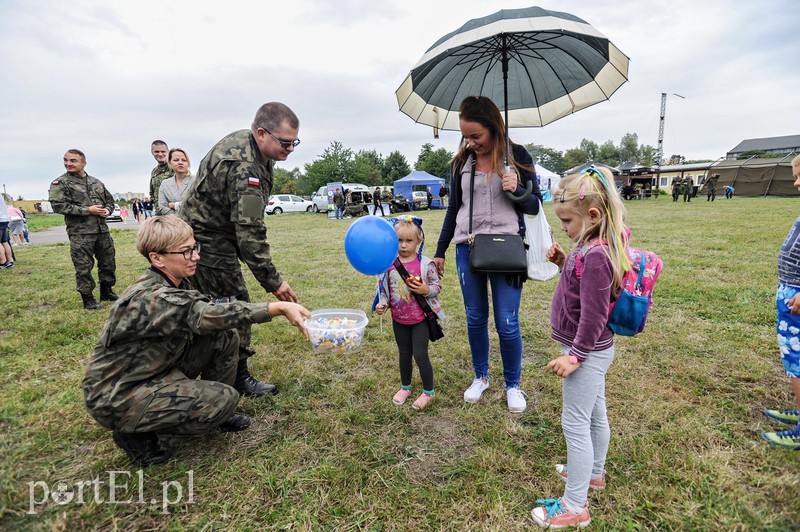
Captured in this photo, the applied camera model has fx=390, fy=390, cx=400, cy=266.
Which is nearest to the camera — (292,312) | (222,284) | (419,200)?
(292,312)

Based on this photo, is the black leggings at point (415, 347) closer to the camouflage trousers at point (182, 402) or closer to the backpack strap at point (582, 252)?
the camouflage trousers at point (182, 402)

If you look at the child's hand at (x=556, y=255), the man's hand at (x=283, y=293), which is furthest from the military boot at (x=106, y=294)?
the child's hand at (x=556, y=255)

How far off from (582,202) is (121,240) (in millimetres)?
15461

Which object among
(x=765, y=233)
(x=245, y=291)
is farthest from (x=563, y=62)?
(x=765, y=233)

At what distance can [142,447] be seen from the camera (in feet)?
7.58

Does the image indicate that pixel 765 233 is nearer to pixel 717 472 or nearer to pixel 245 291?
pixel 717 472

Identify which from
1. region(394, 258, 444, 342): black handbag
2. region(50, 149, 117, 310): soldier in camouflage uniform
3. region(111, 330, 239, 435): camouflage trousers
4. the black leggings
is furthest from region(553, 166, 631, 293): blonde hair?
region(50, 149, 117, 310): soldier in camouflage uniform

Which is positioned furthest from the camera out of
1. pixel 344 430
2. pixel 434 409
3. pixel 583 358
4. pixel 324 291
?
pixel 324 291

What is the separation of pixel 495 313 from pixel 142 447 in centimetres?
236

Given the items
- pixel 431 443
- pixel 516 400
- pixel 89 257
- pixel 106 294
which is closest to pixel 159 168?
pixel 89 257

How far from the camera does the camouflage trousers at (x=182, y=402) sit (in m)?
2.16

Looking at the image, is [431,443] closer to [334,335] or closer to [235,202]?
[334,335]

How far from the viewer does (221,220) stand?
279 centimetres

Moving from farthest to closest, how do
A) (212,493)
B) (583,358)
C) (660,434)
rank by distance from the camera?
1. (660,434)
2. (212,493)
3. (583,358)
